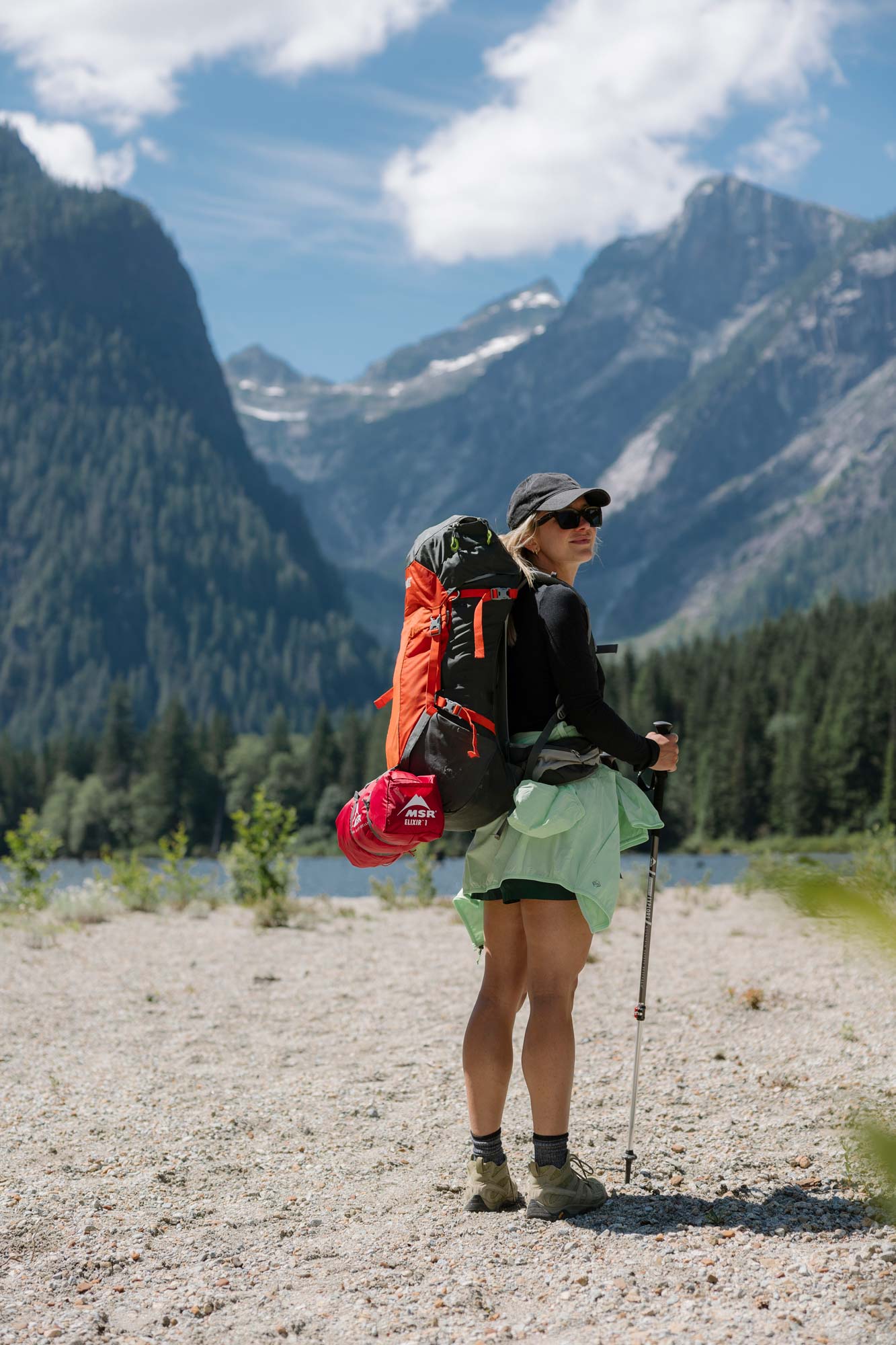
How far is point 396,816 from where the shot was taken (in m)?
3.91

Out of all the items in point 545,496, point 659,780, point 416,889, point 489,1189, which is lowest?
point 416,889

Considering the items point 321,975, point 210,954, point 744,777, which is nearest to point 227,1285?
point 321,975

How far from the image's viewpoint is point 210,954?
10.5m

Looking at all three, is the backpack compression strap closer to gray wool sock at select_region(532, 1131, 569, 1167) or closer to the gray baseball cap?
the gray baseball cap

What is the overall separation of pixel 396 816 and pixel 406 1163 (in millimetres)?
1906

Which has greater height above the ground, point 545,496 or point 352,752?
point 545,496

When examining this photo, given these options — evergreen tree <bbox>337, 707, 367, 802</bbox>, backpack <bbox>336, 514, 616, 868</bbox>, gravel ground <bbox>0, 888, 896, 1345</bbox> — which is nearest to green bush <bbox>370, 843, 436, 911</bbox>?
gravel ground <bbox>0, 888, 896, 1345</bbox>

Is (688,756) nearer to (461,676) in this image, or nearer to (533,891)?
(533,891)

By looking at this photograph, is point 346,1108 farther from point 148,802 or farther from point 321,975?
point 148,802

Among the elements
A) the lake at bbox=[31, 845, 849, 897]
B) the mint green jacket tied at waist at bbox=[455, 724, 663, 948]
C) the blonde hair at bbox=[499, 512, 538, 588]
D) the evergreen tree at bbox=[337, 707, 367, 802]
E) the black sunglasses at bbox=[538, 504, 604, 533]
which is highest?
the black sunglasses at bbox=[538, 504, 604, 533]

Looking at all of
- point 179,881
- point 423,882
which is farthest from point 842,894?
point 179,881

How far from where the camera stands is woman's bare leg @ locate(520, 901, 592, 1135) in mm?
4105

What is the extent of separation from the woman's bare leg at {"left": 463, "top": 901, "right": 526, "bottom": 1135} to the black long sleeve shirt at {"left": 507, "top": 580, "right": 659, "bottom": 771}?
2.23ft

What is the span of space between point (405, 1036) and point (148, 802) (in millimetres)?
92439
